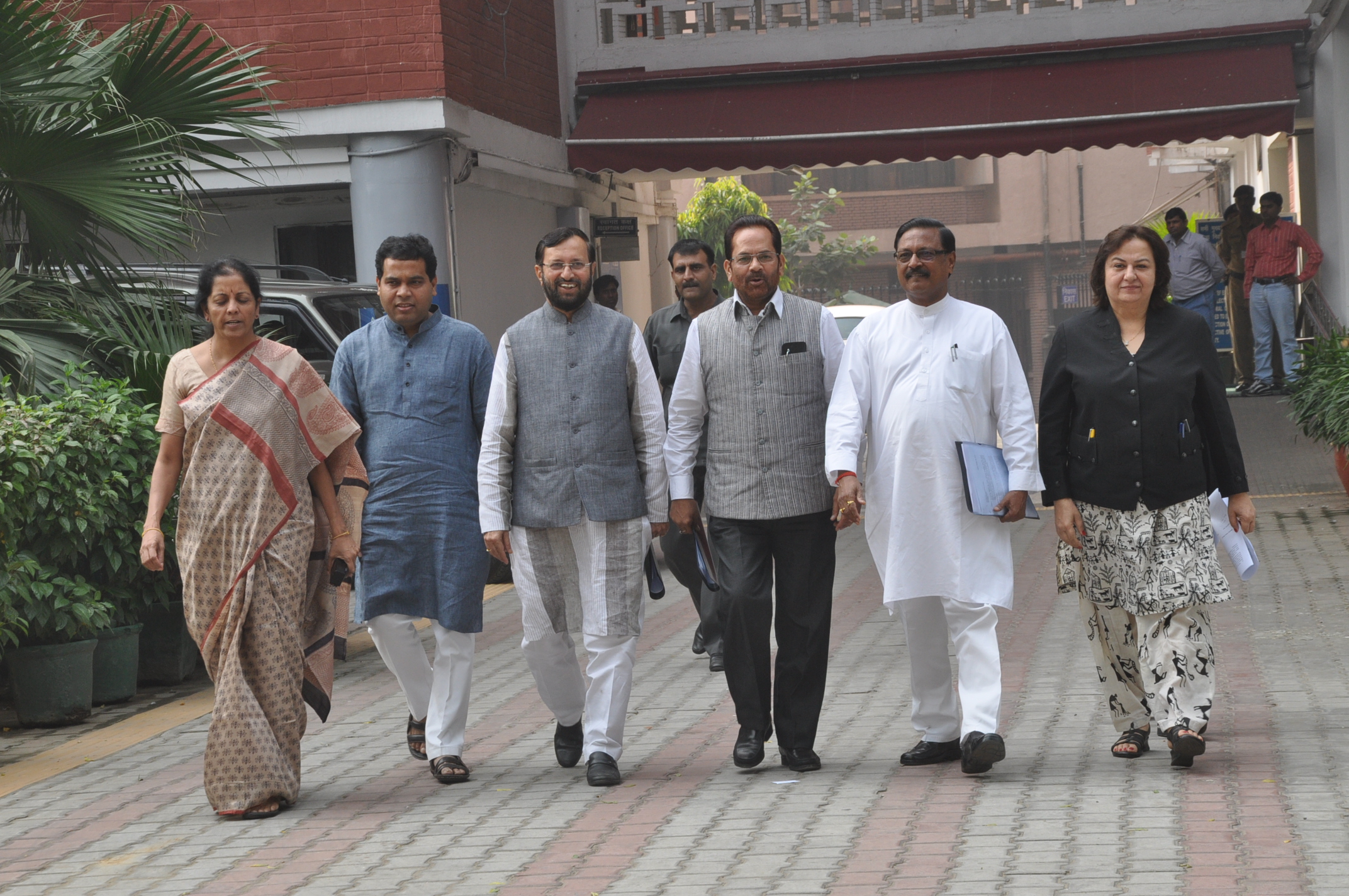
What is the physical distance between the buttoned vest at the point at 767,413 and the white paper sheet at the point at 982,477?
1.65ft

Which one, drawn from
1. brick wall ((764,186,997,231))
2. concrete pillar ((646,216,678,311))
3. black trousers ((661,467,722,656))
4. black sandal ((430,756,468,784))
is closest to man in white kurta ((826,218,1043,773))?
black sandal ((430,756,468,784))

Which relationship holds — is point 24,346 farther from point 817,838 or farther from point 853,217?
point 853,217

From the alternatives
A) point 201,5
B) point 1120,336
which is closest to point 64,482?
point 1120,336

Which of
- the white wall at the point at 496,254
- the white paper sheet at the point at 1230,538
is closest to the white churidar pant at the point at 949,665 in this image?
the white paper sheet at the point at 1230,538

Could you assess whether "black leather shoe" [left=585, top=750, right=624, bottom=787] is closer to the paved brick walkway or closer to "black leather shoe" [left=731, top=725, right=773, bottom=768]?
the paved brick walkway

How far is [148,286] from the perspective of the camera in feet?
28.3

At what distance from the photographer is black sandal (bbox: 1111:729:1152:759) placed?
19.0 ft

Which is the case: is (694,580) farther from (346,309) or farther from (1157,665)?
(346,309)

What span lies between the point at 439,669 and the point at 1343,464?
8665mm

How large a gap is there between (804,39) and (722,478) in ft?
37.2

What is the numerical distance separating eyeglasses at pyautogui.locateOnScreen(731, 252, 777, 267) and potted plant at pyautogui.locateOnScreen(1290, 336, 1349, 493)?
285 inches

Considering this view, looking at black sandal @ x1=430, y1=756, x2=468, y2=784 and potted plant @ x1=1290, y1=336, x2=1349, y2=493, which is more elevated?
potted plant @ x1=1290, y1=336, x2=1349, y2=493

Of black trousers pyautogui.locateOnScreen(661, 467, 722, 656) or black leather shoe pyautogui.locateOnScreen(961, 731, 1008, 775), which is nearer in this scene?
black leather shoe pyautogui.locateOnScreen(961, 731, 1008, 775)

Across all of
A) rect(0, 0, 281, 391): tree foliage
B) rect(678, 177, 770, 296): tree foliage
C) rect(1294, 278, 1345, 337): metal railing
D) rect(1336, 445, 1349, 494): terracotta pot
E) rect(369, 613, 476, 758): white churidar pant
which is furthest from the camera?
rect(678, 177, 770, 296): tree foliage
